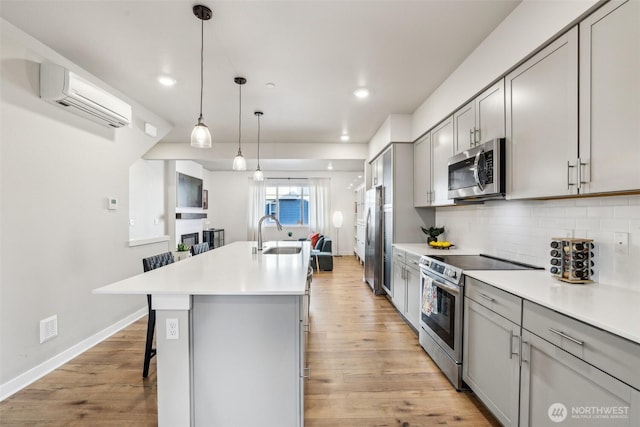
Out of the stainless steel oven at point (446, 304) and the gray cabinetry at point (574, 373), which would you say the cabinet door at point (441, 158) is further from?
the gray cabinetry at point (574, 373)

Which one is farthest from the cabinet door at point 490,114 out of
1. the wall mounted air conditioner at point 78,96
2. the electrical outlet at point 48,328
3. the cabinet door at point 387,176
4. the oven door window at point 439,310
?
the electrical outlet at point 48,328

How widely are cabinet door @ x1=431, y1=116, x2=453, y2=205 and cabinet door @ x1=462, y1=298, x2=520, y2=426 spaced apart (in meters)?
1.38

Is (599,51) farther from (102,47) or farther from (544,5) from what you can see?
(102,47)

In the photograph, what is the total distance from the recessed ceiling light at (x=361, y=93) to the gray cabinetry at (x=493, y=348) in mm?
2216

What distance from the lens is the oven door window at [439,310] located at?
2.17m

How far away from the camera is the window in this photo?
8844mm

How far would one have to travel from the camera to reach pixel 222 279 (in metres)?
1.75

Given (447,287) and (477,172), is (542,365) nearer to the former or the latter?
(447,287)

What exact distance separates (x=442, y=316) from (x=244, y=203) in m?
7.27

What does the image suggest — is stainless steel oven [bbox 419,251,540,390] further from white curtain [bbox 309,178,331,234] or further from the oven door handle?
white curtain [bbox 309,178,331,234]

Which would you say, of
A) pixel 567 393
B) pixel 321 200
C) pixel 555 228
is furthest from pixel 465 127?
pixel 321 200

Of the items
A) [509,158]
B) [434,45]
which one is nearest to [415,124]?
A: [434,45]

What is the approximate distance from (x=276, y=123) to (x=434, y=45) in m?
2.47

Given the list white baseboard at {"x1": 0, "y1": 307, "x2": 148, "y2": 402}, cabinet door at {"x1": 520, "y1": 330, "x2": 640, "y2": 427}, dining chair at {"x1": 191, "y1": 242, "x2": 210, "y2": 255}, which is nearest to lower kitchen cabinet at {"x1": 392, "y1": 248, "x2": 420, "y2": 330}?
cabinet door at {"x1": 520, "y1": 330, "x2": 640, "y2": 427}
